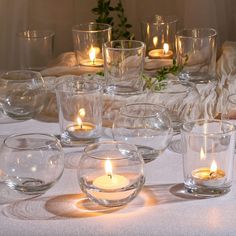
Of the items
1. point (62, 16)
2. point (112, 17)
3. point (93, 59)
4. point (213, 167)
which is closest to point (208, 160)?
point (213, 167)

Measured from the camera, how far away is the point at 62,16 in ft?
7.93

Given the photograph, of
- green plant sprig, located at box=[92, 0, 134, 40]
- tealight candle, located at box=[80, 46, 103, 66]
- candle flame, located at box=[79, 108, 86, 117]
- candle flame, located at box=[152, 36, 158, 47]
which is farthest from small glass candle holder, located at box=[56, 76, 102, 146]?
green plant sprig, located at box=[92, 0, 134, 40]

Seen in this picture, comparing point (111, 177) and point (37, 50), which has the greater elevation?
point (37, 50)

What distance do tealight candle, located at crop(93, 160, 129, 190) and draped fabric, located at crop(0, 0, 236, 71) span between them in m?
1.26

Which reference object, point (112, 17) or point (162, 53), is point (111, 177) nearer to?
point (162, 53)

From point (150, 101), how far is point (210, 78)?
22 cm

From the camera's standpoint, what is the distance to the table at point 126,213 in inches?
39.0

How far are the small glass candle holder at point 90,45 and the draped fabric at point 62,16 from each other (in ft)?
2.02

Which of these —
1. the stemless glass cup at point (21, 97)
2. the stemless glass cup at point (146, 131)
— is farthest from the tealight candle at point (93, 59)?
the stemless glass cup at point (146, 131)

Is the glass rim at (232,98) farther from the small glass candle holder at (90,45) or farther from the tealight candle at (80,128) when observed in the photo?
the small glass candle holder at (90,45)

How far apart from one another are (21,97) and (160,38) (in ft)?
1.52

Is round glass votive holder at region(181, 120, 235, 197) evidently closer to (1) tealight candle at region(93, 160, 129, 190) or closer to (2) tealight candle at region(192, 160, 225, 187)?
(2) tealight candle at region(192, 160, 225, 187)

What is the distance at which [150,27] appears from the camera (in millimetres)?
1779

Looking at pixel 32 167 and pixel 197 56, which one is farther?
pixel 197 56
